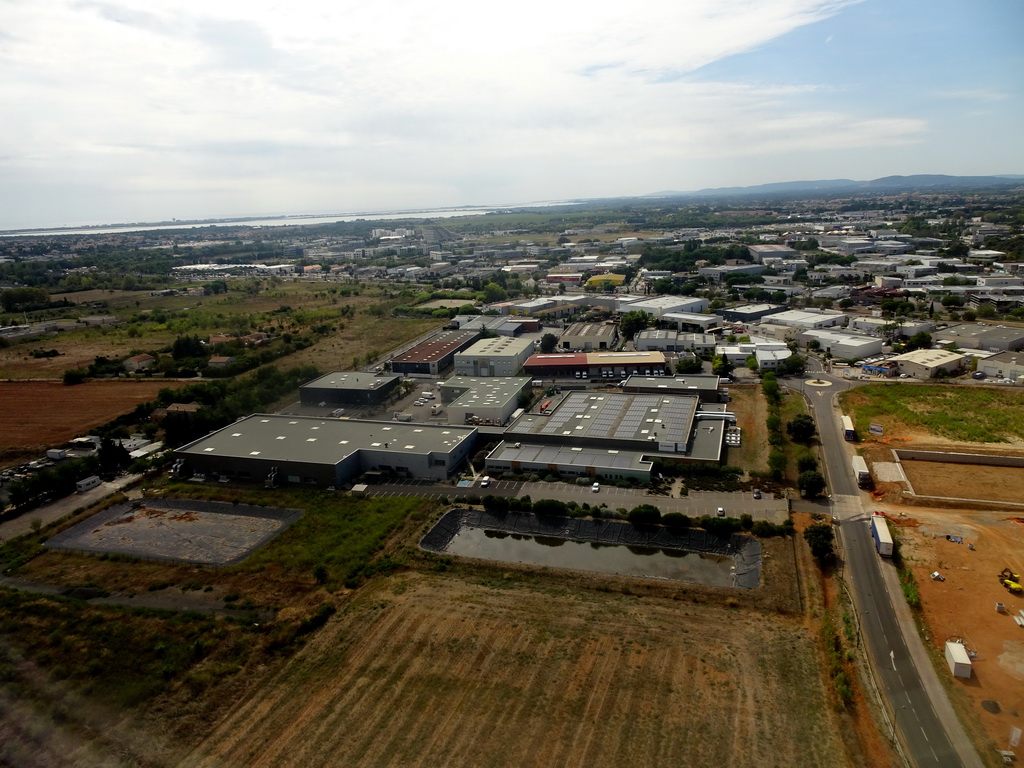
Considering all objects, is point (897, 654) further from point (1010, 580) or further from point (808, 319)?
point (808, 319)

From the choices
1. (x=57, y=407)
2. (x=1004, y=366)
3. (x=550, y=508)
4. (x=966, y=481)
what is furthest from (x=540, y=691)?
(x=1004, y=366)

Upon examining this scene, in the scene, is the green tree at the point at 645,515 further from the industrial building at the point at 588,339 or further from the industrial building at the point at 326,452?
the industrial building at the point at 588,339

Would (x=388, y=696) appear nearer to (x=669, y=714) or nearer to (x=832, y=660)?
(x=669, y=714)

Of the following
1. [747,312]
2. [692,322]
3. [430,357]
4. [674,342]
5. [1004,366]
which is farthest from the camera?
[747,312]

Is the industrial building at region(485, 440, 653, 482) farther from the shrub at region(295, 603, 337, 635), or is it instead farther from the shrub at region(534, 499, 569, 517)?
the shrub at region(295, 603, 337, 635)

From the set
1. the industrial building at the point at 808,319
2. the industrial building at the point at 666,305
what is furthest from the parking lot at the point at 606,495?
the industrial building at the point at 666,305

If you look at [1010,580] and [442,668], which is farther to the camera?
[1010,580]
